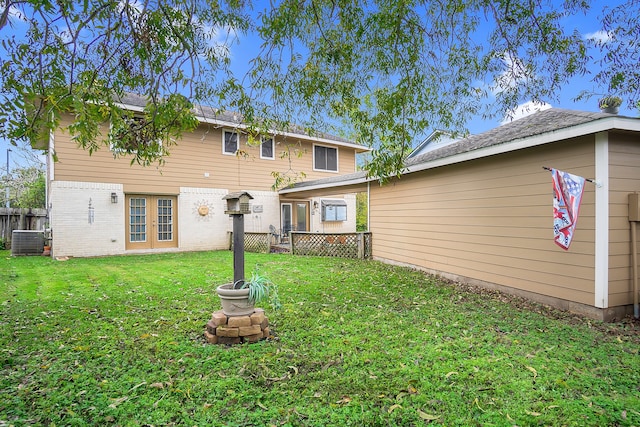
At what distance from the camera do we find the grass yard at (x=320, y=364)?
2.39 metres

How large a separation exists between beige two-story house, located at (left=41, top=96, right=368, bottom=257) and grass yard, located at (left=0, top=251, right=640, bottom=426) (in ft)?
17.3

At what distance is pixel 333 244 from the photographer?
37.0 feet

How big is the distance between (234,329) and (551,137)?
4.92 m

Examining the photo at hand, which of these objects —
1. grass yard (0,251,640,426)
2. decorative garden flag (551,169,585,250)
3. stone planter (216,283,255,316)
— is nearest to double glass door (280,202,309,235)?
grass yard (0,251,640,426)

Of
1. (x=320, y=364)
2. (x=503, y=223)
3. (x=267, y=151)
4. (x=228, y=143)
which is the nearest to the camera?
(x=320, y=364)

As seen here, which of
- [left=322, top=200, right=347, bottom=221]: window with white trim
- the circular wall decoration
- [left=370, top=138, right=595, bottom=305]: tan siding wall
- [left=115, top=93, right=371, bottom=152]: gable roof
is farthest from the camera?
[left=322, top=200, right=347, bottom=221]: window with white trim

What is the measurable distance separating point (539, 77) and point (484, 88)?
784mm

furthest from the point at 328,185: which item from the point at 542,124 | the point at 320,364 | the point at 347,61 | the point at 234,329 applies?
the point at 320,364

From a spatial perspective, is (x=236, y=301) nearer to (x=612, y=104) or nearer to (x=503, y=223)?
(x=503, y=223)

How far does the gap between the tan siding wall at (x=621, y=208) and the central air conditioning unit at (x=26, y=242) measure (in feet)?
47.0

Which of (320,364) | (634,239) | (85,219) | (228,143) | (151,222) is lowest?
(320,364)

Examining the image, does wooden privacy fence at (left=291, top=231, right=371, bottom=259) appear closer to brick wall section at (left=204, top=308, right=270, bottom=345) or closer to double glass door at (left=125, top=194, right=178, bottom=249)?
double glass door at (left=125, top=194, right=178, bottom=249)

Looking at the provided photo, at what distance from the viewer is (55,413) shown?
2.36m

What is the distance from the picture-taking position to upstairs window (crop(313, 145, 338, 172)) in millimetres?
15500
